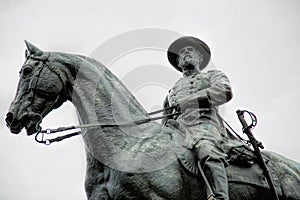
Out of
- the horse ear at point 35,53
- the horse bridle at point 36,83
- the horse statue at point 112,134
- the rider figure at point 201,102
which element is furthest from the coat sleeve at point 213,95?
the horse ear at point 35,53

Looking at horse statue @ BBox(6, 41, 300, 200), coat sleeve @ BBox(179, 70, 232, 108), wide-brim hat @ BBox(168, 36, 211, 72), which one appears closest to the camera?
horse statue @ BBox(6, 41, 300, 200)

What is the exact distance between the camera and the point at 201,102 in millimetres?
8266

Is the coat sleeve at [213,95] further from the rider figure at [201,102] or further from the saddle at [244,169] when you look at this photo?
the saddle at [244,169]

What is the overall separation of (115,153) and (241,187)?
6.88 ft

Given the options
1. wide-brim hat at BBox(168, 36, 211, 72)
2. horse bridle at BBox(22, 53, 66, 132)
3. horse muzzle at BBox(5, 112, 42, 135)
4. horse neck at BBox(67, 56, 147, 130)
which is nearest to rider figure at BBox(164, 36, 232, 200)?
wide-brim hat at BBox(168, 36, 211, 72)

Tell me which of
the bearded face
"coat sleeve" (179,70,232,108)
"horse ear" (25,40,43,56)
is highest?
"horse ear" (25,40,43,56)

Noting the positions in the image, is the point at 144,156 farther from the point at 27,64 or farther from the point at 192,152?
the point at 27,64

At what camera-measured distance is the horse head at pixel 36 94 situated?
23.9 ft

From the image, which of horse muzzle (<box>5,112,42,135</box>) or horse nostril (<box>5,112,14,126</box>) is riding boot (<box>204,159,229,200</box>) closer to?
horse muzzle (<box>5,112,42,135</box>)

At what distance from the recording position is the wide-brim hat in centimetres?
966

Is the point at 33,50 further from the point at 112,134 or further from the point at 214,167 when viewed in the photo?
the point at 214,167

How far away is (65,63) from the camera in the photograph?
759 cm

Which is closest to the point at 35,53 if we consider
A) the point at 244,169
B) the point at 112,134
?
the point at 112,134

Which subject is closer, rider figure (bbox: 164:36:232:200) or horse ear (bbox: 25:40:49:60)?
rider figure (bbox: 164:36:232:200)
